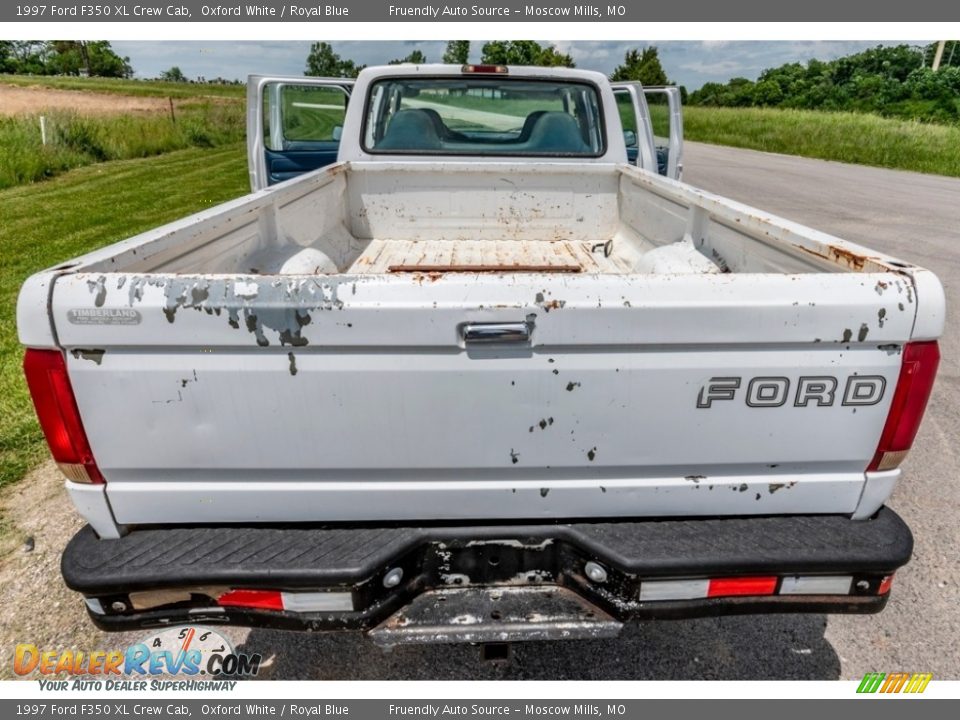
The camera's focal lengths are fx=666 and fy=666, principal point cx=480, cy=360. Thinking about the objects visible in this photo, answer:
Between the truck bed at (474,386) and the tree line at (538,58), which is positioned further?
the tree line at (538,58)

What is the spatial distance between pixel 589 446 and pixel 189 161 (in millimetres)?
17741

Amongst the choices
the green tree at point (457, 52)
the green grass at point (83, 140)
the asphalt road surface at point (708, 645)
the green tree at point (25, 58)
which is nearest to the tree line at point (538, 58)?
the green tree at point (457, 52)

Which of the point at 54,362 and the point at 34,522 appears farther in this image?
the point at 34,522

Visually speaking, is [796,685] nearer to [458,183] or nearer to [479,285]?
[479,285]

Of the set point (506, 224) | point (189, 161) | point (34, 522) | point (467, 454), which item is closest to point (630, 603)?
point (467, 454)

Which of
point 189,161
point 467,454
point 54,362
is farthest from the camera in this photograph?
point 189,161

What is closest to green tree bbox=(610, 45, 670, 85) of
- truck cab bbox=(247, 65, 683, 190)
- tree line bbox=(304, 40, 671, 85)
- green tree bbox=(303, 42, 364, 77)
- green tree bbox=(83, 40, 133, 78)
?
tree line bbox=(304, 40, 671, 85)

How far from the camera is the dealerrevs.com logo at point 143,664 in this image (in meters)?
2.50

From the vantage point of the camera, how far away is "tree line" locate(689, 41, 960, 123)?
34.4 m

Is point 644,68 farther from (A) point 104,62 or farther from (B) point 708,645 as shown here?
(A) point 104,62

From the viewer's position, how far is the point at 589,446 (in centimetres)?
183

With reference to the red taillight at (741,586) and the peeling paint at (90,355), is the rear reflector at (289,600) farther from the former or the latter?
the red taillight at (741,586)

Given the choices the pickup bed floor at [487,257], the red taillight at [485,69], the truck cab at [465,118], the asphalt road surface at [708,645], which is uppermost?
the red taillight at [485,69]

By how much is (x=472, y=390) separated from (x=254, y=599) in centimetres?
85
